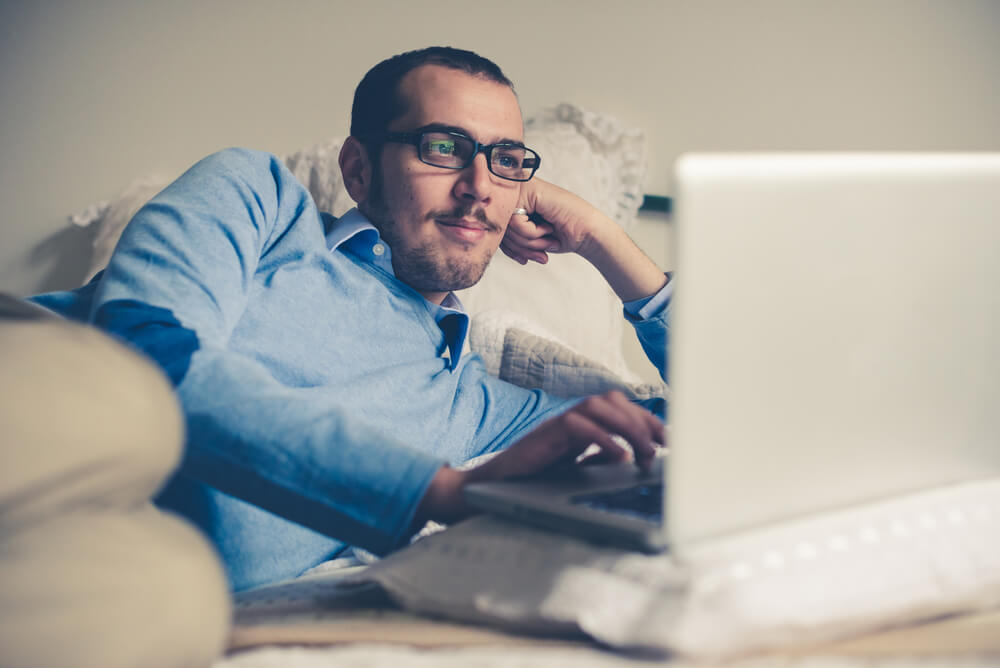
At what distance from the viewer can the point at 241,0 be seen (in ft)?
6.65

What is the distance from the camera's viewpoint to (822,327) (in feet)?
1.68

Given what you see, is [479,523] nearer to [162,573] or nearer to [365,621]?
[365,621]

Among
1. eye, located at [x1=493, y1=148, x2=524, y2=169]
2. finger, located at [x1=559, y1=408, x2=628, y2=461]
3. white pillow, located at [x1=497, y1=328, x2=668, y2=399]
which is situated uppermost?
eye, located at [x1=493, y1=148, x2=524, y2=169]

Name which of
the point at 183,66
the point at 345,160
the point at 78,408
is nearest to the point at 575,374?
the point at 345,160

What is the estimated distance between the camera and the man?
0.65 metres

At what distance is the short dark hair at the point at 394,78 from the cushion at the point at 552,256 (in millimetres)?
351

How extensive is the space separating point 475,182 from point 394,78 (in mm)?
234

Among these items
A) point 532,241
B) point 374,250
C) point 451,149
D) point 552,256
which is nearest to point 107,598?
point 374,250

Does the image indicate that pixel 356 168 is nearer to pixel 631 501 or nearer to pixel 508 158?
pixel 508 158

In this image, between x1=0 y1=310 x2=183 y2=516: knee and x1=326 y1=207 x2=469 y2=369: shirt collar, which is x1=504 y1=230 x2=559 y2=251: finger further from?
x1=0 y1=310 x2=183 y2=516: knee

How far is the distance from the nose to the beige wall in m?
0.99

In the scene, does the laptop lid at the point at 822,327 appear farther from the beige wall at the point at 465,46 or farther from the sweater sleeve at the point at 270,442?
the beige wall at the point at 465,46

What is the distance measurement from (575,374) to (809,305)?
0.92 meters

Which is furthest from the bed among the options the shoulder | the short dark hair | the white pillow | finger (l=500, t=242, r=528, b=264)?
the shoulder
